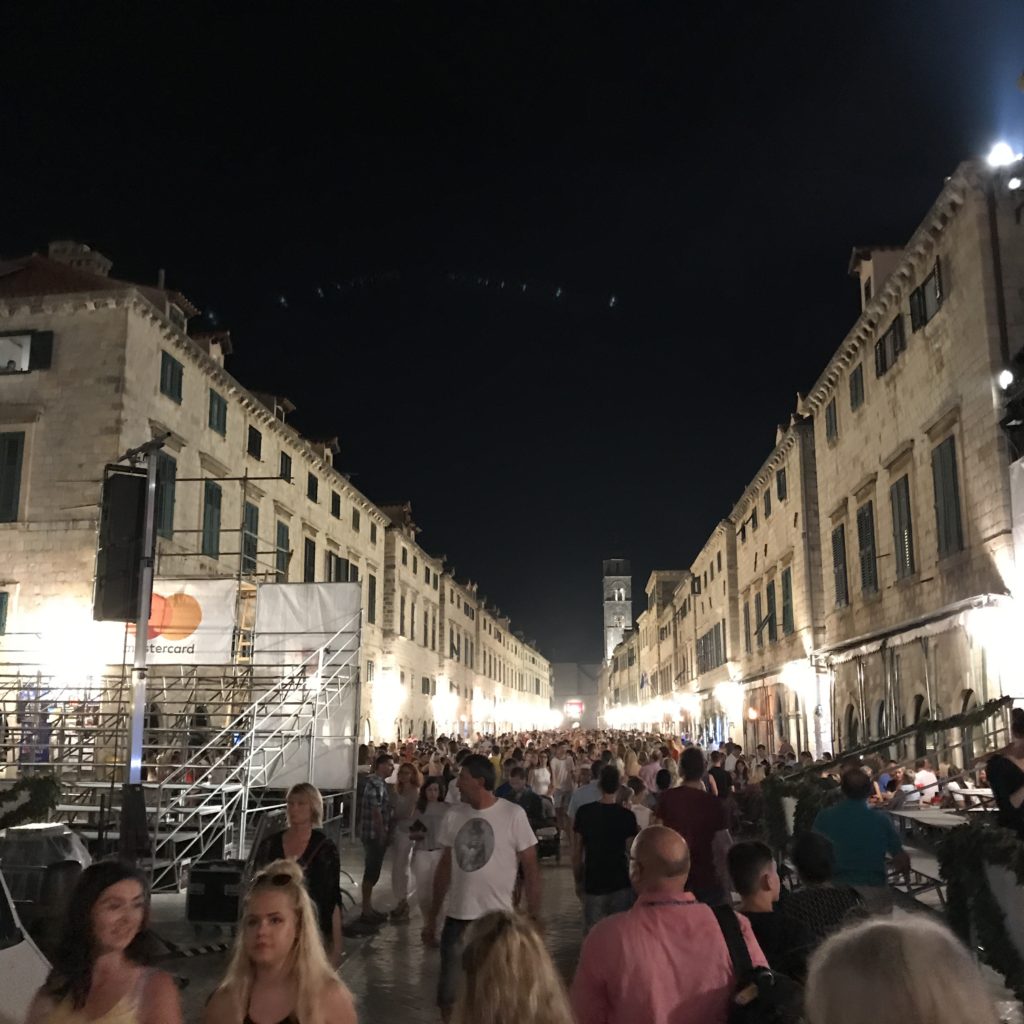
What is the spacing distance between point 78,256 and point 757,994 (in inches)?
991

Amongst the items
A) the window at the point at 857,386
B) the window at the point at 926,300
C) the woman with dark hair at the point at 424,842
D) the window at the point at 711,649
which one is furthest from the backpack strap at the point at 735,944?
the window at the point at 711,649

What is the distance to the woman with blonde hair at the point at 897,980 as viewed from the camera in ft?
6.32

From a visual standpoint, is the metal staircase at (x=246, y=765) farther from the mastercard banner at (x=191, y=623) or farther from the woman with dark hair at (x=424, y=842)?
the woman with dark hair at (x=424, y=842)

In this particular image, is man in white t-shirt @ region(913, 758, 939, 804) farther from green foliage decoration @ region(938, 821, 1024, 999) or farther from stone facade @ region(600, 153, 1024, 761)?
green foliage decoration @ region(938, 821, 1024, 999)

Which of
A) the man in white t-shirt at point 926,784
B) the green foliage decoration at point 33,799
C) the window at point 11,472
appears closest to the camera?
the green foliage decoration at point 33,799

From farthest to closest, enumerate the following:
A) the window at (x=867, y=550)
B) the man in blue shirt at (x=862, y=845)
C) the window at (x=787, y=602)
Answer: the window at (x=787, y=602), the window at (x=867, y=550), the man in blue shirt at (x=862, y=845)

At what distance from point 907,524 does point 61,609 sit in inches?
657

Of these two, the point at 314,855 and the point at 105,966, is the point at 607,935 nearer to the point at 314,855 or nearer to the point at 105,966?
the point at 105,966

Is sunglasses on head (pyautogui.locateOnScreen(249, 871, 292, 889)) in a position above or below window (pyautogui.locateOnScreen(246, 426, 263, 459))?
below

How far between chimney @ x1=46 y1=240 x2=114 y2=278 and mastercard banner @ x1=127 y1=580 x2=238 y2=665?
9680 millimetres

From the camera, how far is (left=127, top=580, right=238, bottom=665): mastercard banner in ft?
62.1

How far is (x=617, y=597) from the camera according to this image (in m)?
144

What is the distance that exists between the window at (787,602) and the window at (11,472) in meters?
20.8

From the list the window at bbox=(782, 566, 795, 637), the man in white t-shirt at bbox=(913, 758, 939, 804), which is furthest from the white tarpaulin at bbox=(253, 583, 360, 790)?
the window at bbox=(782, 566, 795, 637)
